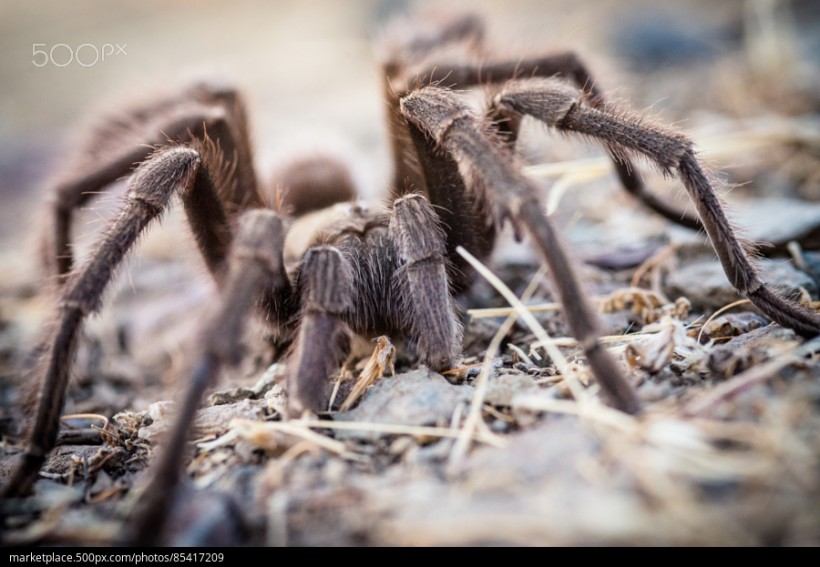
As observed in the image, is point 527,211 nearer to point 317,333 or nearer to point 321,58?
point 317,333

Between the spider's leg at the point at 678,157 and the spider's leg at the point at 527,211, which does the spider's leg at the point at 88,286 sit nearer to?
the spider's leg at the point at 527,211

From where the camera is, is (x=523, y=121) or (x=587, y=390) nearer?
(x=587, y=390)

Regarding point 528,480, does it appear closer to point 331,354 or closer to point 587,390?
point 587,390

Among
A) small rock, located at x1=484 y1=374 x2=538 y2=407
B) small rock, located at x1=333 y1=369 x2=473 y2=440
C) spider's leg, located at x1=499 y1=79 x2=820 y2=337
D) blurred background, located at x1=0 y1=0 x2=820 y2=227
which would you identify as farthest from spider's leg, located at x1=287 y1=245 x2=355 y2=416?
blurred background, located at x1=0 y1=0 x2=820 y2=227

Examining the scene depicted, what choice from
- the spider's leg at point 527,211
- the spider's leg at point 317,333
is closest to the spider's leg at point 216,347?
the spider's leg at point 317,333
